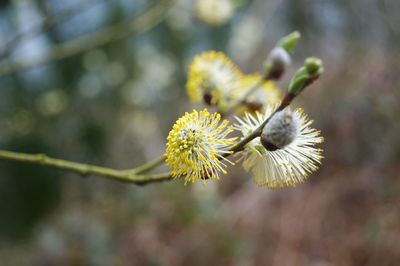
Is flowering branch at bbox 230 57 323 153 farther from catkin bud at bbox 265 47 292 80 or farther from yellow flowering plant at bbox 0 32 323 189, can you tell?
catkin bud at bbox 265 47 292 80

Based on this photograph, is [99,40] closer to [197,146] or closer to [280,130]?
[197,146]

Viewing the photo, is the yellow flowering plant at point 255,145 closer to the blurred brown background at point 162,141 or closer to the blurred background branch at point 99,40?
the blurred background branch at point 99,40

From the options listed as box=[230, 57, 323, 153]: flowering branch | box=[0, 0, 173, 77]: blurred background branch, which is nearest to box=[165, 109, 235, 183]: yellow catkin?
box=[230, 57, 323, 153]: flowering branch

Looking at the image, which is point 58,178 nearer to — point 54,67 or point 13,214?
point 13,214

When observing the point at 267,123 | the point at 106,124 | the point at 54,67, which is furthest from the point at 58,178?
the point at 267,123

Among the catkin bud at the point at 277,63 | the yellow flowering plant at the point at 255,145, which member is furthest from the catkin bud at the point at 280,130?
the catkin bud at the point at 277,63
